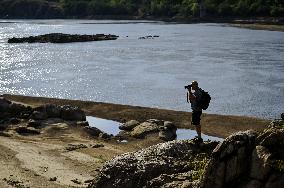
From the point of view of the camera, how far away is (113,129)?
4509cm

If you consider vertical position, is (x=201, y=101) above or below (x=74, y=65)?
above

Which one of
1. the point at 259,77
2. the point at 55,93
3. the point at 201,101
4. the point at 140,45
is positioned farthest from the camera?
the point at 140,45

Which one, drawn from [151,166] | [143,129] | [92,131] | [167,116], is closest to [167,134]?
[143,129]

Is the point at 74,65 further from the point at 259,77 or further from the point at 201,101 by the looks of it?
the point at 201,101

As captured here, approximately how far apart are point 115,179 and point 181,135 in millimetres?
22642

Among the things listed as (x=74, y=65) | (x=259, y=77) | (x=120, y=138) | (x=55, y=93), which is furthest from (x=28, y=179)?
(x=74, y=65)

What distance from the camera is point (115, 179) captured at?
19.8 meters

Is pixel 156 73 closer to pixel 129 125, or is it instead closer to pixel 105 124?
pixel 105 124

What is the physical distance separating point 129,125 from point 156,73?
1373 inches

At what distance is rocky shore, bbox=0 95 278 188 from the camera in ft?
53.8

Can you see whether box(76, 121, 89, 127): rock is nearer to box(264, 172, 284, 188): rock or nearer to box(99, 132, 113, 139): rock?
box(99, 132, 113, 139): rock

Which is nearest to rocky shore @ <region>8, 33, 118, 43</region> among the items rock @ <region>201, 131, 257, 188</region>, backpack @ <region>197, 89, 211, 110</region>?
backpack @ <region>197, 89, 211, 110</region>

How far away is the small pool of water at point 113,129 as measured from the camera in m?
41.3

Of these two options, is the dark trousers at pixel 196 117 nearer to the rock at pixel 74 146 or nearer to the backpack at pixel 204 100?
the backpack at pixel 204 100
